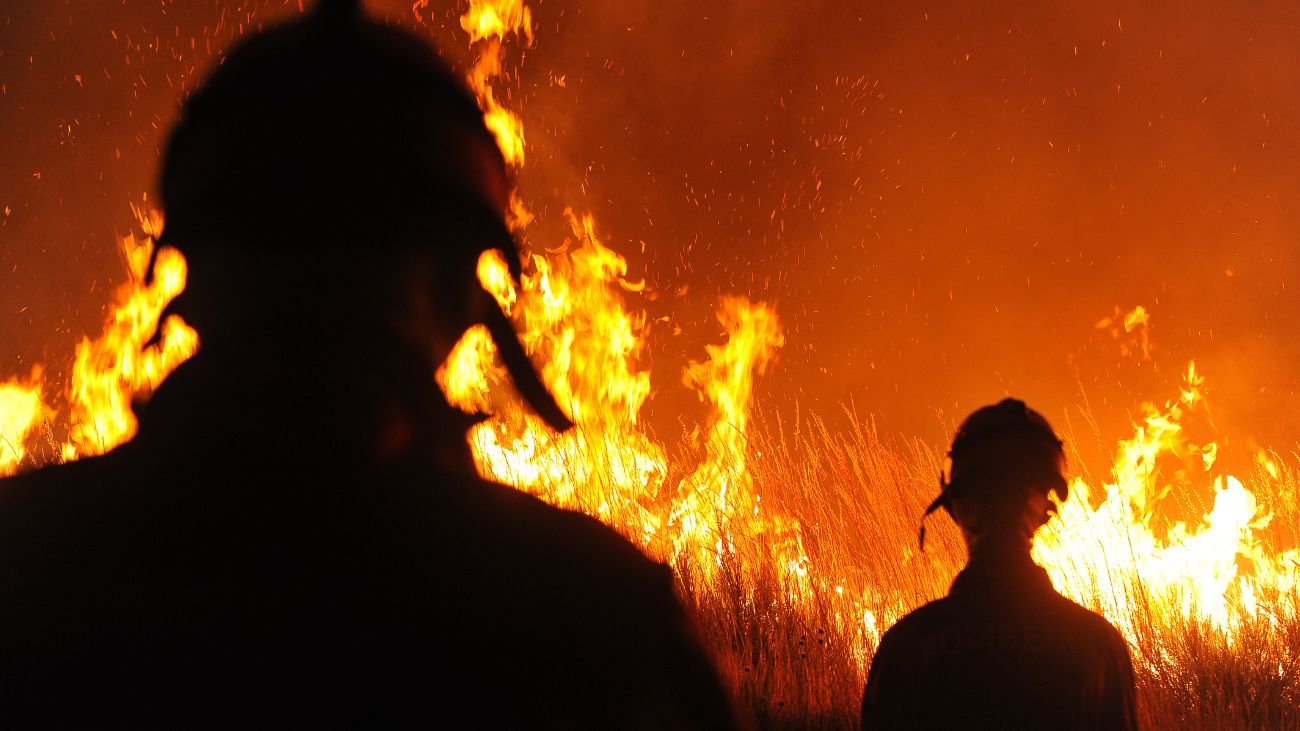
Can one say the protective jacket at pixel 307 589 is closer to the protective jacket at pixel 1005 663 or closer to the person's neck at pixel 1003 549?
the protective jacket at pixel 1005 663

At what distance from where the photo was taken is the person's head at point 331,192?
922 mm

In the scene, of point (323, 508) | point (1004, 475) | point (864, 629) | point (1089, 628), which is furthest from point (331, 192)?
point (864, 629)

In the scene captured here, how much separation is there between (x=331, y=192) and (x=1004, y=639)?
246cm

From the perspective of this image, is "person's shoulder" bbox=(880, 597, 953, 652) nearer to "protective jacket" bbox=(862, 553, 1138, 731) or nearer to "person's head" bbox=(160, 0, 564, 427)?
"protective jacket" bbox=(862, 553, 1138, 731)

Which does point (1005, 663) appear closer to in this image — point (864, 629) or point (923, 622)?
point (923, 622)

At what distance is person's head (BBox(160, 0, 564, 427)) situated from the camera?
92 cm

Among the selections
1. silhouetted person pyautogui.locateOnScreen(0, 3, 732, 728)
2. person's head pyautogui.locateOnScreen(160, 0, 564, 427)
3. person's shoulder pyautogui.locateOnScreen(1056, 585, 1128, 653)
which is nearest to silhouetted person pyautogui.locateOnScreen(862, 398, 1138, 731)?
person's shoulder pyautogui.locateOnScreen(1056, 585, 1128, 653)

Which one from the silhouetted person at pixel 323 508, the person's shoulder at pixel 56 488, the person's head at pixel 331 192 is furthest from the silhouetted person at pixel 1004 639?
the person's shoulder at pixel 56 488

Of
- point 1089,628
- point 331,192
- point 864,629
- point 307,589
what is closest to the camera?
point 307,589

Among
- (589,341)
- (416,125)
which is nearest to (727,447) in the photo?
(589,341)

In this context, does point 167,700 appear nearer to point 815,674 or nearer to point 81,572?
point 81,572

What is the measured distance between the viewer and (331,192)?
3.08ft

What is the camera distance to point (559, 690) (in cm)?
79

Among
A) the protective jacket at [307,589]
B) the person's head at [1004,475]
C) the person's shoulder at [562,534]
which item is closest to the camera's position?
the protective jacket at [307,589]
